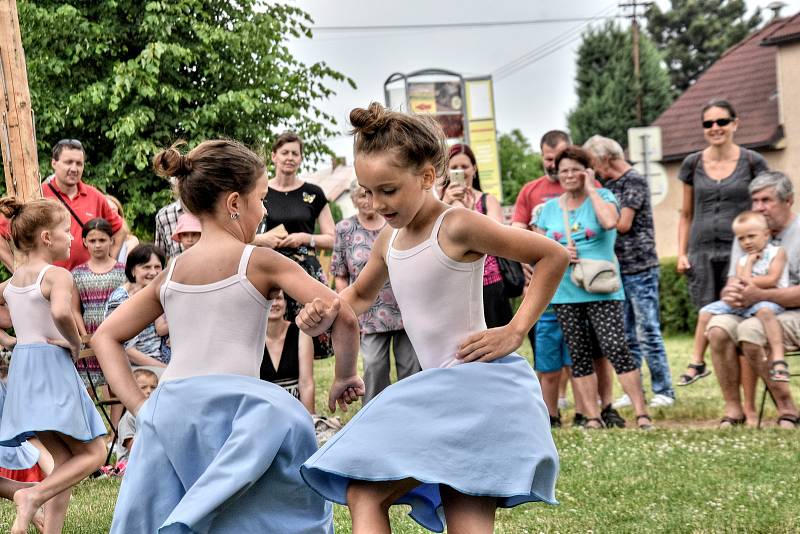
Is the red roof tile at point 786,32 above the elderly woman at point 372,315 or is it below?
above

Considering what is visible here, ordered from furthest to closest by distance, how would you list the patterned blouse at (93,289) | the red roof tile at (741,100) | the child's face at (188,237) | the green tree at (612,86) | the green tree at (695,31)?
the green tree at (695,31) < the green tree at (612,86) < the red roof tile at (741,100) < the patterned blouse at (93,289) < the child's face at (188,237)

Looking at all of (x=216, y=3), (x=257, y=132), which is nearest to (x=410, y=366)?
(x=257, y=132)

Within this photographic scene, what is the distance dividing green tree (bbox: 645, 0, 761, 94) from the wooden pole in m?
61.5

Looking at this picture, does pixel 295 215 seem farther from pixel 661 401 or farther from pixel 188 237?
pixel 661 401

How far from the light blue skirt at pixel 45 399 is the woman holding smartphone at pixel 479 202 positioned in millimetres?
2704

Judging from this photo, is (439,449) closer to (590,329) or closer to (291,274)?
(291,274)

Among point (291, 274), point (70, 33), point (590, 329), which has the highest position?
point (70, 33)

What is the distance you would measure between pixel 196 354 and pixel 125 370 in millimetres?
314

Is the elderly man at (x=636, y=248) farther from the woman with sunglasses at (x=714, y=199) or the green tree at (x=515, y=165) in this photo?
the green tree at (x=515, y=165)

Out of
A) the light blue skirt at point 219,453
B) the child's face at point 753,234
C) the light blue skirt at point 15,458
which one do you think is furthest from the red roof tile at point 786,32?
the light blue skirt at point 219,453

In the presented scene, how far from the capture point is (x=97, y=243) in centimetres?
885

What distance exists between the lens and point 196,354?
379 centimetres

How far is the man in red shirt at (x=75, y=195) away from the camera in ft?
28.8

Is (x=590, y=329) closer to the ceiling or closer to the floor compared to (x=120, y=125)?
closer to the floor
